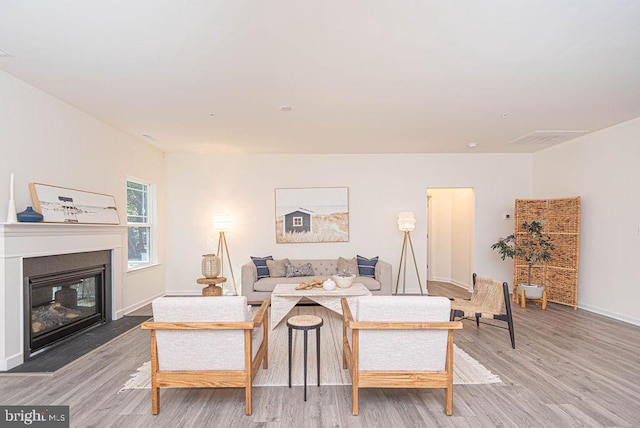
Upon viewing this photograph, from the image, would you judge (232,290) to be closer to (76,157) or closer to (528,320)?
(76,157)

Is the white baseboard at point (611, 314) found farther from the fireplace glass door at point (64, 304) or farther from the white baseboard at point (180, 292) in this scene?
the fireplace glass door at point (64, 304)

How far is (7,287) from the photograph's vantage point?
9.91ft

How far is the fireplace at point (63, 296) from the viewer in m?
3.32

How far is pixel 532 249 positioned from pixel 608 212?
1.18 metres

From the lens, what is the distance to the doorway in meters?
6.98

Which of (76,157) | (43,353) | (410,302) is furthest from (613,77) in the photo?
(43,353)

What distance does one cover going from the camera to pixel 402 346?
2.35m

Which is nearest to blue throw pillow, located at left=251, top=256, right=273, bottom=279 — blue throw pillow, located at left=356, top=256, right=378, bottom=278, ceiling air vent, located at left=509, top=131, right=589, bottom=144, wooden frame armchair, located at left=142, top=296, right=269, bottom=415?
blue throw pillow, located at left=356, top=256, right=378, bottom=278

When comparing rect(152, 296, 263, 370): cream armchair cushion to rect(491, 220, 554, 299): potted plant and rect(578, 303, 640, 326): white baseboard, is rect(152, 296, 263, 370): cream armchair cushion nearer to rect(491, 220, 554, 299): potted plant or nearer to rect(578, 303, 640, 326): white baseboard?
rect(491, 220, 554, 299): potted plant

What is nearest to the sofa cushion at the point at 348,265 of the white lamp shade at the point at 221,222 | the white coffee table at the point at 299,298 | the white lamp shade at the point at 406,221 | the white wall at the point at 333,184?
the white wall at the point at 333,184

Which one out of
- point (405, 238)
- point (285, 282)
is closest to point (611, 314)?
point (405, 238)

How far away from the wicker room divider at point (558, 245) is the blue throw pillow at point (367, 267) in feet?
8.37

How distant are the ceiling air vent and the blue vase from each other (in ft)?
21.2

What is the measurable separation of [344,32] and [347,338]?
2464 millimetres
